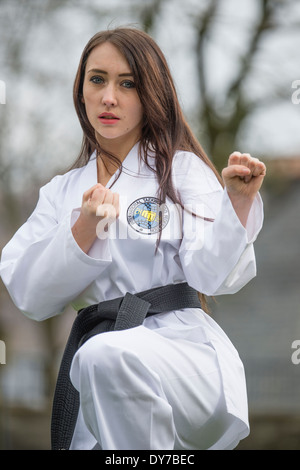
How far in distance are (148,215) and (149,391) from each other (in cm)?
60

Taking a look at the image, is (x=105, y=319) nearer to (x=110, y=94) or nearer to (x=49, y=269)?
(x=49, y=269)

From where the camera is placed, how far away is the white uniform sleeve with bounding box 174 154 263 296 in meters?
2.46

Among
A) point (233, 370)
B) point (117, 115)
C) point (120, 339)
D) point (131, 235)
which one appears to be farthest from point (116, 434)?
point (117, 115)

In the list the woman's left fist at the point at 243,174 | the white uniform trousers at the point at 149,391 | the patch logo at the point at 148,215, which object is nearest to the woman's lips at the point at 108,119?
the patch logo at the point at 148,215

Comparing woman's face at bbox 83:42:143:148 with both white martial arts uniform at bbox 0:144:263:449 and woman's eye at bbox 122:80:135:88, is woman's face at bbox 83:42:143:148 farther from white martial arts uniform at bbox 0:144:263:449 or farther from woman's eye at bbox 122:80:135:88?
white martial arts uniform at bbox 0:144:263:449

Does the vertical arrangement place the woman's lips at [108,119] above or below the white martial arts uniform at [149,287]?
above

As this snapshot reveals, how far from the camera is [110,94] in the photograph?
277 cm

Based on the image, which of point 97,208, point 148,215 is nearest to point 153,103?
point 148,215

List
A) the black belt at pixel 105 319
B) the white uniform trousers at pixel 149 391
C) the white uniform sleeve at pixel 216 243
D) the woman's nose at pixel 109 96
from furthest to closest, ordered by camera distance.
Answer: the woman's nose at pixel 109 96, the black belt at pixel 105 319, the white uniform sleeve at pixel 216 243, the white uniform trousers at pixel 149 391

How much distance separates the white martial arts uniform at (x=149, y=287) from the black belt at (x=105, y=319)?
3cm

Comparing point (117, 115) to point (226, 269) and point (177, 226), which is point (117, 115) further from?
point (226, 269)

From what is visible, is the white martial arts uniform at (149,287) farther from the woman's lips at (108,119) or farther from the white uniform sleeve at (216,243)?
the woman's lips at (108,119)

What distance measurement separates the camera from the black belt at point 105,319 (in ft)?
8.57

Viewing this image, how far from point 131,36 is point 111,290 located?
0.84 meters
